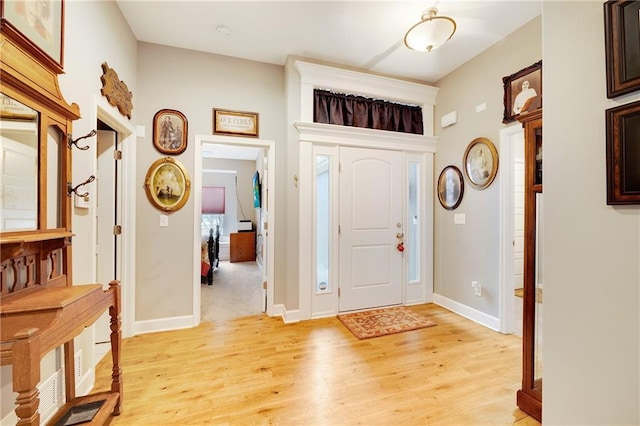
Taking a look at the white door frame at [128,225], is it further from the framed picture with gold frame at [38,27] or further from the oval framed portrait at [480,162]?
the oval framed portrait at [480,162]

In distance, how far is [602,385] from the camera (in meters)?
1.09

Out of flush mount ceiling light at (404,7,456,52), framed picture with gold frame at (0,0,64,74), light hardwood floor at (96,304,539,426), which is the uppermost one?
flush mount ceiling light at (404,7,456,52)

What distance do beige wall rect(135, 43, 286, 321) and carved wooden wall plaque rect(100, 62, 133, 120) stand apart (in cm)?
28

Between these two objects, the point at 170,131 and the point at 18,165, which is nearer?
the point at 18,165

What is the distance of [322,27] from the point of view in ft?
8.16

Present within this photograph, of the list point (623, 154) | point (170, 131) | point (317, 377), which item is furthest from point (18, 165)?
point (623, 154)

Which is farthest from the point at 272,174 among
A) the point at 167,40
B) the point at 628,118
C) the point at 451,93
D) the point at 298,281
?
the point at 628,118

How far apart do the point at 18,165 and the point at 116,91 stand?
48.8 inches

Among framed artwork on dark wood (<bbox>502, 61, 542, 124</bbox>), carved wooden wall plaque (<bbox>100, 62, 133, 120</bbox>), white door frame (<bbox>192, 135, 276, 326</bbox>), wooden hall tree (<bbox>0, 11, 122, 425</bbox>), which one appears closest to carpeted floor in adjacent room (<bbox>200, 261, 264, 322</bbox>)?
white door frame (<bbox>192, 135, 276, 326</bbox>)

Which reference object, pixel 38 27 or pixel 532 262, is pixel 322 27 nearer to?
pixel 38 27

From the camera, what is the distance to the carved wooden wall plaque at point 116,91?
201 cm

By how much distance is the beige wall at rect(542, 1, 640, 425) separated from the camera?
1.03 metres

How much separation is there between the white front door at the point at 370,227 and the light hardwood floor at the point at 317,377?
623 mm

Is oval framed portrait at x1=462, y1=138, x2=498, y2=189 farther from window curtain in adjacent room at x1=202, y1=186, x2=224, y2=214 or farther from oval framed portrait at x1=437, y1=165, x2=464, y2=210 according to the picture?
window curtain in adjacent room at x1=202, y1=186, x2=224, y2=214
